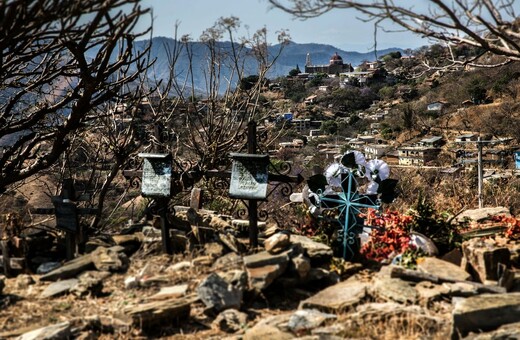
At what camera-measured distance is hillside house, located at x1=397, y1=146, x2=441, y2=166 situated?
42.8 metres

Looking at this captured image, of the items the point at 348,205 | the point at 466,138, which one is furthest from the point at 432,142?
the point at 348,205

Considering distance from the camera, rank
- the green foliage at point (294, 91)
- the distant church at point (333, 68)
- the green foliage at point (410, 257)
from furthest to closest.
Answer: the distant church at point (333, 68), the green foliage at point (294, 91), the green foliage at point (410, 257)

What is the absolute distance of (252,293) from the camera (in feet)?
14.9

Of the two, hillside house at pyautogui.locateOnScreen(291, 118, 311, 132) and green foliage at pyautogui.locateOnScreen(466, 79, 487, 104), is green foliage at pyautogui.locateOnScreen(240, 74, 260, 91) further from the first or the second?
hillside house at pyautogui.locateOnScreen(291, 118, 311, 132)

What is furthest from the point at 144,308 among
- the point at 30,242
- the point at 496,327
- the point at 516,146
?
the point at 516,146

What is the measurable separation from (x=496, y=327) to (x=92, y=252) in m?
3.57

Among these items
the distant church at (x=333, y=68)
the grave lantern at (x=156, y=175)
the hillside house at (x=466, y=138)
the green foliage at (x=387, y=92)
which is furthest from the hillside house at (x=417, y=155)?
the distant church at (x=333, y=68)

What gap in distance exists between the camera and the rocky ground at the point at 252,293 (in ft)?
12.7

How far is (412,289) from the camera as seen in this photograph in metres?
4.44

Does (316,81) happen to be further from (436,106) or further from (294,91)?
(436,106)

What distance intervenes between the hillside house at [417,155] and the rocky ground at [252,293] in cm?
3781

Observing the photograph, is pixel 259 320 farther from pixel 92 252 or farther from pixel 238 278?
pixel 92 252

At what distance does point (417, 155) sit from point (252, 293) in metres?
42.0

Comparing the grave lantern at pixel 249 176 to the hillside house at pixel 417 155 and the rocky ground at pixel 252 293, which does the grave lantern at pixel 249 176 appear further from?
the hillside house at pixel 417 155
